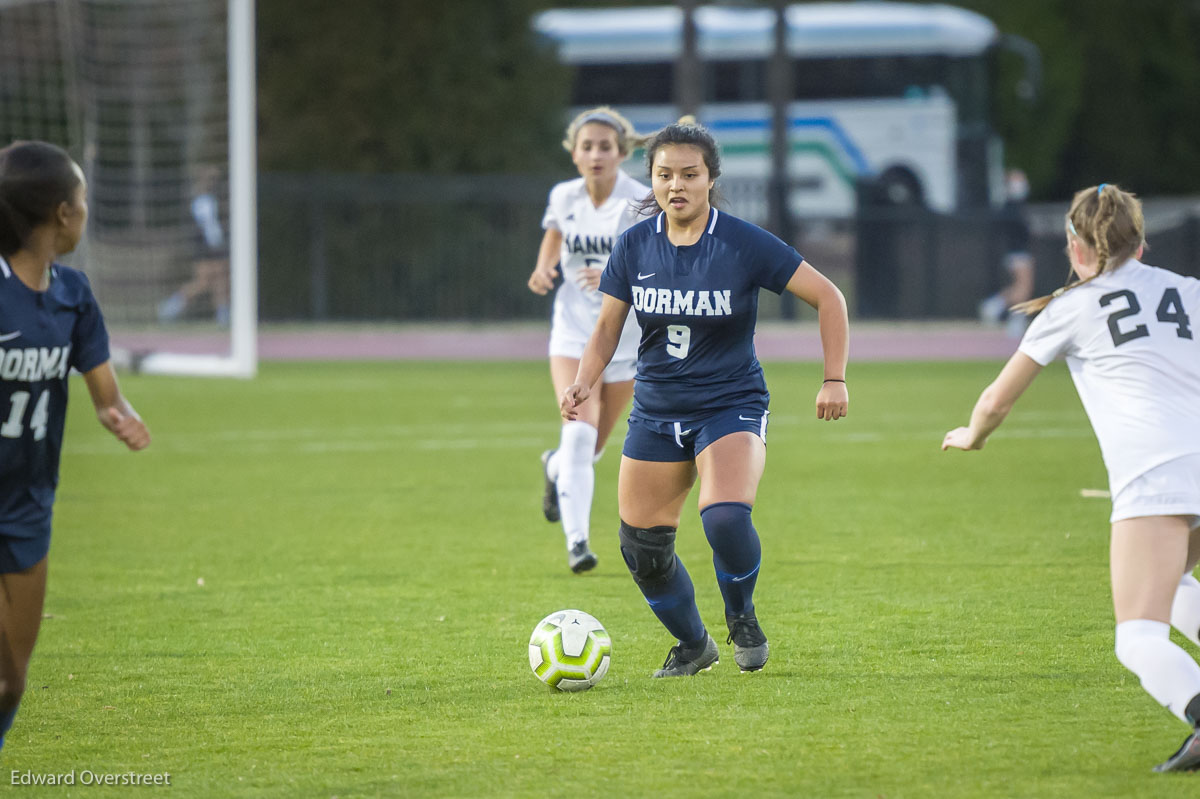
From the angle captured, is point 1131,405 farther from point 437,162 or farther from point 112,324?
point 437,162

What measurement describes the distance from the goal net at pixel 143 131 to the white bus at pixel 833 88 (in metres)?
12.8

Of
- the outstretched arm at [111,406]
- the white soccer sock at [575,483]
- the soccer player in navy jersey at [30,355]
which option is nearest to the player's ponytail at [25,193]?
the soccer player in navy jersey at [30,355]

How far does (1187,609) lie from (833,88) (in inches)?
1111

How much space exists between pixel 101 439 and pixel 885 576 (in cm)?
931

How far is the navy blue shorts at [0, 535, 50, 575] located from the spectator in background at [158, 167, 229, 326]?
13.8m

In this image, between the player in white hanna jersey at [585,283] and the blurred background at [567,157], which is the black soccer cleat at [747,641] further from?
the blurred background at [567,157]

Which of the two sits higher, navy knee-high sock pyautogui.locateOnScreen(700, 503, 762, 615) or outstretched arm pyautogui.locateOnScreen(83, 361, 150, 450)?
outstretched arm pyautogui.locateOnScreen(83, 361, 150, 450)

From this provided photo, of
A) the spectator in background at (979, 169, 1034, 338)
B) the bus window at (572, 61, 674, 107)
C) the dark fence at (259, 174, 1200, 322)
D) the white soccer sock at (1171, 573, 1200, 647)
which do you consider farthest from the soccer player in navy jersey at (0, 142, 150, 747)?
the bus window at (572, 61, 674, 107)

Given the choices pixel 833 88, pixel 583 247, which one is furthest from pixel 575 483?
pixel 833 88

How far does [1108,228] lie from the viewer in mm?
4523

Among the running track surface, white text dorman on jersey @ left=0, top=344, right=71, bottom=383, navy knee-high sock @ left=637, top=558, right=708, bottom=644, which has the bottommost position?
the running track surface

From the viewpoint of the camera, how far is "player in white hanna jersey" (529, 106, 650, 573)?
7996 mm

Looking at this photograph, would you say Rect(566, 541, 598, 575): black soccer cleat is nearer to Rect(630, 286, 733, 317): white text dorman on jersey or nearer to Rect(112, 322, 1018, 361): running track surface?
Rect(630, 286, 733, 317): white text dorman on jersey

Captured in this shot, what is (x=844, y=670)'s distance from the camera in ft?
19.1
